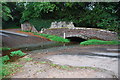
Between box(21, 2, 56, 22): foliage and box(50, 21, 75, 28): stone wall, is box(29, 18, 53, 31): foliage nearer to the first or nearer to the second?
box(21, 2, 56, 22): foliage

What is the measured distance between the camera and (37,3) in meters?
17.4

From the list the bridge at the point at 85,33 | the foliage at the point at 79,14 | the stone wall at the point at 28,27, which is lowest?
the bridge at the point at 85,33

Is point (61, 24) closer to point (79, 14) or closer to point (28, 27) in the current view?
point (79, 14)

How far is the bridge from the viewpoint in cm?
1104

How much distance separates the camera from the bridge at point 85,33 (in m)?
11.0

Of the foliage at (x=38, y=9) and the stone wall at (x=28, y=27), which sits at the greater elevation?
the foliage at (x=38, y=9)

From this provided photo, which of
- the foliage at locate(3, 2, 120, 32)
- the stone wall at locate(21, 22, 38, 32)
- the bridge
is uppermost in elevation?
the foliage at locate(3, 2, 120, 32)

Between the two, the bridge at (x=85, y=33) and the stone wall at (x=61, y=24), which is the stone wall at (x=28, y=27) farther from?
the stone wall at (x=61, y=24)

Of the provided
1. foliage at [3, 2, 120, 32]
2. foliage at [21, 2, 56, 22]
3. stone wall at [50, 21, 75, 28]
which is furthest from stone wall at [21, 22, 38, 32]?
stone wall at [50, 21, 75, 28]

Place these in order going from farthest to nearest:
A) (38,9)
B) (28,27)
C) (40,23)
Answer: (28,27) → (40,23) → (38,9)

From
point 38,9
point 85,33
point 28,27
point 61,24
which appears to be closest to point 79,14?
point 61,24

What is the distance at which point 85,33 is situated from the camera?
502 inches

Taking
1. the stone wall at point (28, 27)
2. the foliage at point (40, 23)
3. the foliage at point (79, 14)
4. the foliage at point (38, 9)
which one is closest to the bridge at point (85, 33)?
the foliage at point (79, 14)

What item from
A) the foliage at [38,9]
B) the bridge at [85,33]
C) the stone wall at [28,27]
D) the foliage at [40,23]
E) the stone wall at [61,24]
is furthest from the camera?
the stone wall at [28,27]
